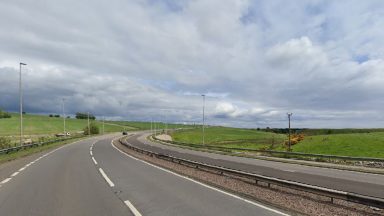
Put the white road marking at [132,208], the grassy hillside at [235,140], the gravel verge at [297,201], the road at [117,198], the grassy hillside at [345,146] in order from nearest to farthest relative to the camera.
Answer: the white road marking at [132,208]
the road at [117,198]
the gravel verge at [297,201]
the grassy hillside at [345,146]
the grassy hillside at [235,140]

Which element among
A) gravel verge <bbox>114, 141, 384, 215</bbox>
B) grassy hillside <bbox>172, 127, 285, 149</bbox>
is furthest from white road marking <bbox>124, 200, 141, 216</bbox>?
grassy hillside <bbox>172, 127, 285, 149</bbox>

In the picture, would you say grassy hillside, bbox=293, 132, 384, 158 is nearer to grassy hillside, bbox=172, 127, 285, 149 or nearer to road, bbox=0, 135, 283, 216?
grassy hillside, bbox=172, 127, 285, 149

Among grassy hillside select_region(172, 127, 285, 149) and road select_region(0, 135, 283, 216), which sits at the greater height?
road select_region(0, 135, 283, 216)

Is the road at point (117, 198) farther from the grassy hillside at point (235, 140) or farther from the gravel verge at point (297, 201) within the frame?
the grassy hillside at point (235, 140)

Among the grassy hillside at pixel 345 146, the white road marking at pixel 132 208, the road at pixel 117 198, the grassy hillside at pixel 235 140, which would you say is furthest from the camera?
the grassy hillside at pixel 235 140

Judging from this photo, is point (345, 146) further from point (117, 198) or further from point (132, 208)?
point (132, 208)

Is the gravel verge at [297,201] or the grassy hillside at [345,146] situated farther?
the grassy hillside at [345,146]

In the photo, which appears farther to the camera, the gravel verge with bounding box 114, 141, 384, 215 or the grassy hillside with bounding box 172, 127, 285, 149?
the grassy hillside with bounding box 172, 127, 285, 149

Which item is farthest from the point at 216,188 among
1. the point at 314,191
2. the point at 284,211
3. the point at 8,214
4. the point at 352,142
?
the point at 352,142

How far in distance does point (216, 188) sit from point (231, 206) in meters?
4.49

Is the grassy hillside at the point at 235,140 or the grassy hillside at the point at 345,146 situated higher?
the grassy hillside at the point at 345,146

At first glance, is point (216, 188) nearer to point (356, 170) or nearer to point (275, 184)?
point (275, 184)

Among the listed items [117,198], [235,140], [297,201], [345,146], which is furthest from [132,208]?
[235,140]

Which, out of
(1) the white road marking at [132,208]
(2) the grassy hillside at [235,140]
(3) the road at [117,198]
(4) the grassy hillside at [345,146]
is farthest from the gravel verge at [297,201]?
(2) the grassy hillside at [235,140]
